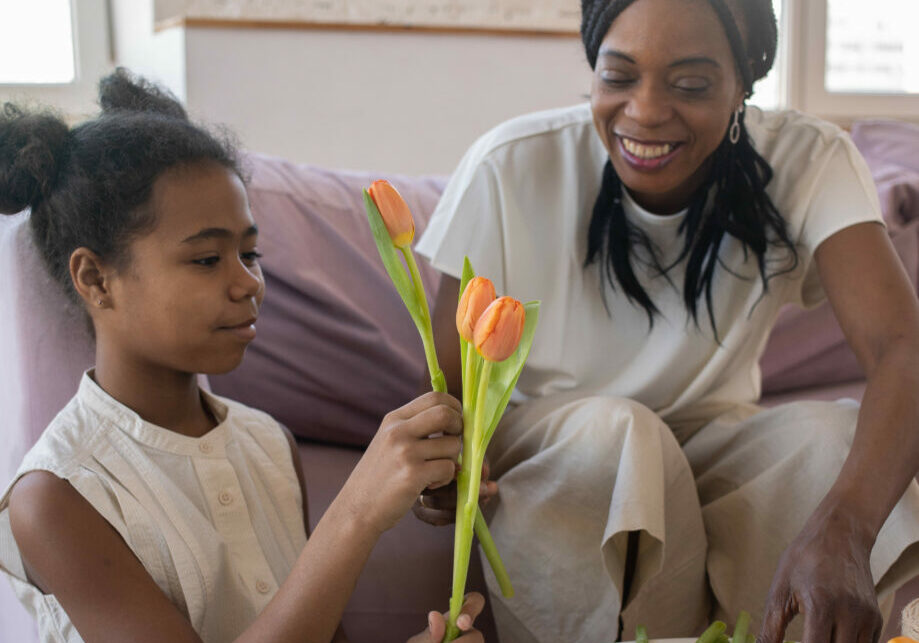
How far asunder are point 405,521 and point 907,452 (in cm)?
66

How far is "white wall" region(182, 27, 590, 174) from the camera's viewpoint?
2.66 meters

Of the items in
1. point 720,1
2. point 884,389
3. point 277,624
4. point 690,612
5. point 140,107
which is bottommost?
point 690,612

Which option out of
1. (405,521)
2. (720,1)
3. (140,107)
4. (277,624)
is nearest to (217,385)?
(405,521)

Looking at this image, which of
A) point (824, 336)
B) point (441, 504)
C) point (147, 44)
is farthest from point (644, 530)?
point (147, 44)

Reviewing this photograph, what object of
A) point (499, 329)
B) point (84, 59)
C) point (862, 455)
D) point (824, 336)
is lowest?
point (824, 336)

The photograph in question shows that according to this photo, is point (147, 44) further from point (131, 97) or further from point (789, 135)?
point (789, 135)

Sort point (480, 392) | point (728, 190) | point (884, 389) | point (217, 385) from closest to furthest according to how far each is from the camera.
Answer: point (480, 392)
point (884, 389)
point (728, 190)
point (217, 385)

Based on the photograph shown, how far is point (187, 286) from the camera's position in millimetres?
998

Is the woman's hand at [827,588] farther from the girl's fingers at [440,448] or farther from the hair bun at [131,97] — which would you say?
the hair bun at [131,97]

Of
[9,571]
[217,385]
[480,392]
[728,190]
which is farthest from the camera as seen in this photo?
[217,385]

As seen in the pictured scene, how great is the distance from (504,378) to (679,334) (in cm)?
67

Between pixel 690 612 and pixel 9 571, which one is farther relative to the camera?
pixel 690 612

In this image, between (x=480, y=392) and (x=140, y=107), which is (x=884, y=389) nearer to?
(x=480, y=392)

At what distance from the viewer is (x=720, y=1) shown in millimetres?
1224
